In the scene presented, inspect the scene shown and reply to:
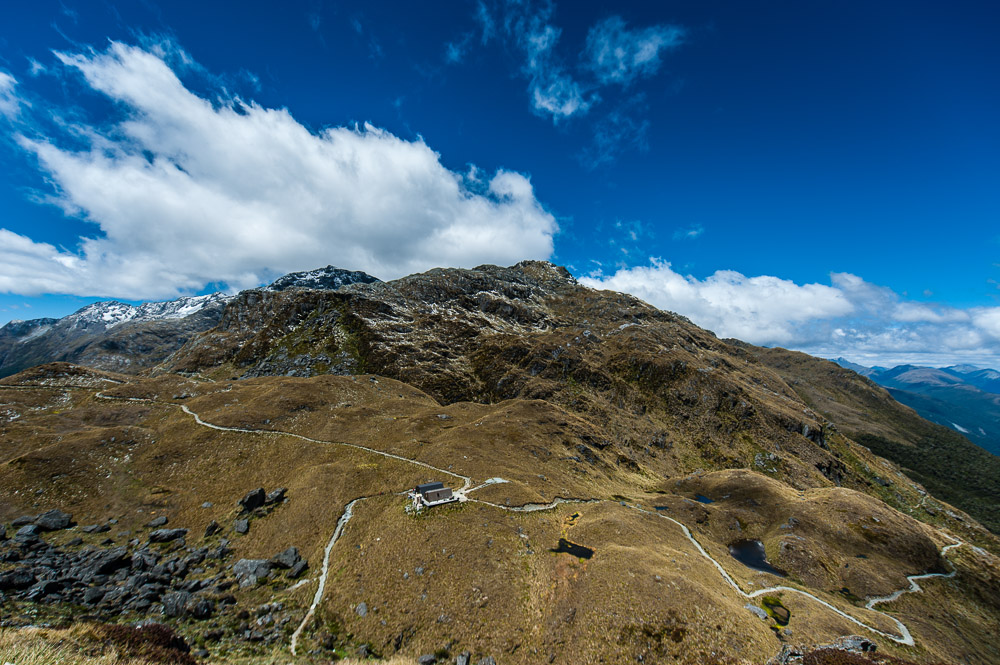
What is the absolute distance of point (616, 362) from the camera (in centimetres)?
16175

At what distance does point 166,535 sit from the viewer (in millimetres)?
40875

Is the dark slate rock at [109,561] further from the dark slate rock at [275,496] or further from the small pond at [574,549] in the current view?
the small pond at [574,549]

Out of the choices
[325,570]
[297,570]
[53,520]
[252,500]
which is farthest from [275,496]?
[53,520]

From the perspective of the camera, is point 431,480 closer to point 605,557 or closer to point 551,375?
point 605,557

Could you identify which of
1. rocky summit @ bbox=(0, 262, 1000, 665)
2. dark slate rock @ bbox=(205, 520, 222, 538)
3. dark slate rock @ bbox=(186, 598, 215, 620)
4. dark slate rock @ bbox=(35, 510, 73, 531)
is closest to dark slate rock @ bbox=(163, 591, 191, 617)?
rocky summit @ bbox=(0, 262, 1000, 665)

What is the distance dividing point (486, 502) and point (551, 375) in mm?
106183

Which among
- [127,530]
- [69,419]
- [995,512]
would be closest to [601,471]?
[127,530]

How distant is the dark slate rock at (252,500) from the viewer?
A: 4606cm

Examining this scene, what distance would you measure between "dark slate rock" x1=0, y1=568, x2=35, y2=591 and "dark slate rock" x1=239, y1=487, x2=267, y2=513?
661 inches

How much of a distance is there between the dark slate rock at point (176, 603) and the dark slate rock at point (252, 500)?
14028 mm

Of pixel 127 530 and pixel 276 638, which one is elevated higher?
pixel 127 530

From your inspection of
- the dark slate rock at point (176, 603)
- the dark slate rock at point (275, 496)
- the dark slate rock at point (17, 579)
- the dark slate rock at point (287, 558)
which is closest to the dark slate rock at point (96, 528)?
the dark slate rock at point (17, 579)

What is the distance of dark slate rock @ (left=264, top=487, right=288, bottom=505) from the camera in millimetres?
47188

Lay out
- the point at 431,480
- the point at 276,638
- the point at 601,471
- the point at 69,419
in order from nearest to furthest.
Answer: the point at 276,638, the point at 431,480, the point at 69,419, the point at 601,471
